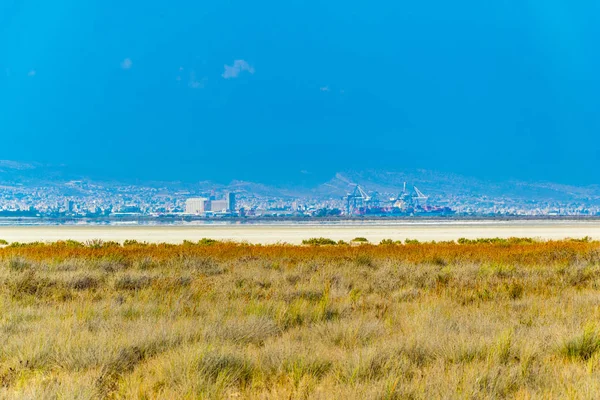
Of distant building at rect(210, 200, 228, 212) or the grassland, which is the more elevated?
distant building at rect(210, 200, 228, 212)

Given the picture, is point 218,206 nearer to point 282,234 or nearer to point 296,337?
point 282,234

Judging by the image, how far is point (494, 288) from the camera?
32.7ft

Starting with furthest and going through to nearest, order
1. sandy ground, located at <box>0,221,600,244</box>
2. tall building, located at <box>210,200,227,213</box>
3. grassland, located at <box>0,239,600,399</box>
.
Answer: tall building, located at <box>210,200,227,213</box>, sandy ground, located at <box>0,221,600,244</box>, grassland, located at <box>0,239,600,399</box>

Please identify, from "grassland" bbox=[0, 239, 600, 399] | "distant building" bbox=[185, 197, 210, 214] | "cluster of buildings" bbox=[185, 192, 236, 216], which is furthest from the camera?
"distant building" bbox=[185, 197, 210, 214]

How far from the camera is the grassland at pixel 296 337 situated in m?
4.55

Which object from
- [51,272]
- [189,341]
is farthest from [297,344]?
[51,272]

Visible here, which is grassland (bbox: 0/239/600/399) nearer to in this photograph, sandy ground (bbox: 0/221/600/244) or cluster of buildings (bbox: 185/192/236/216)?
sandy ground (bbox: 0/221/600/244)

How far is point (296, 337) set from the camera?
20.9 ft

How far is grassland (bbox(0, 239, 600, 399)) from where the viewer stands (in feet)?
14.9

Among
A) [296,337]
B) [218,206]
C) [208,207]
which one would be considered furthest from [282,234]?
[218,206]

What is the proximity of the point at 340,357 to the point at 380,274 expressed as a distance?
6.34 metres

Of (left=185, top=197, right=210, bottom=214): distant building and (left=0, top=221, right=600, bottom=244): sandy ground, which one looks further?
(left=185, top=197, right=210, bottom=214): distant building

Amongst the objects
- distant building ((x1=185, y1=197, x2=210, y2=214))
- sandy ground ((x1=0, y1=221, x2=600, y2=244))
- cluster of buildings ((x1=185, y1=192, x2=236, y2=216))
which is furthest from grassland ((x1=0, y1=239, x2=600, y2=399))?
distant building ((x1=185, y1=197, x2=210, y2=214))

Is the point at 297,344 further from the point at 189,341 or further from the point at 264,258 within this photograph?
the point at 264,258
